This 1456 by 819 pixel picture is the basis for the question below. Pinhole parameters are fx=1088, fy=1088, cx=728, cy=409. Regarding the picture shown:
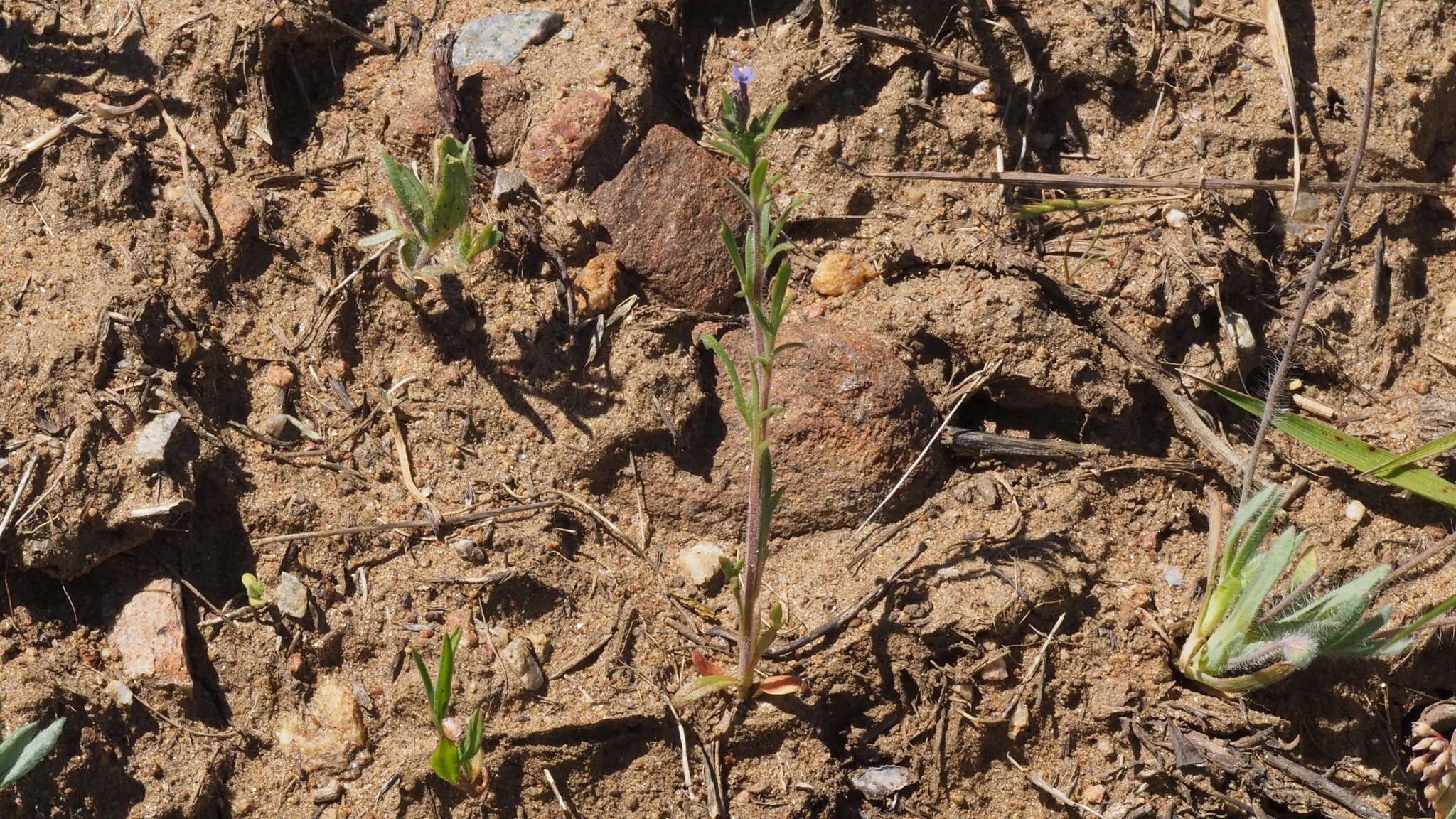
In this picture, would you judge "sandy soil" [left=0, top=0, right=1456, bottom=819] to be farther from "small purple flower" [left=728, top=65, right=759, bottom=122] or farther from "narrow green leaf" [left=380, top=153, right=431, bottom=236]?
"small purple flower" [left=728, top=65, right=759, bottom=122]

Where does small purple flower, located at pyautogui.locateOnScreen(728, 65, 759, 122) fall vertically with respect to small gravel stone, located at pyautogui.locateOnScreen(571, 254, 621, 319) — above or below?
above

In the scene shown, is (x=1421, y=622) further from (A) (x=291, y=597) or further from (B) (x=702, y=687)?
(A) (x=291, y=597)

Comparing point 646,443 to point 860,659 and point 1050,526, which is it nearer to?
point 860,659

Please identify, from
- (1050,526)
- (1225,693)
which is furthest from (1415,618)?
(1050,526)

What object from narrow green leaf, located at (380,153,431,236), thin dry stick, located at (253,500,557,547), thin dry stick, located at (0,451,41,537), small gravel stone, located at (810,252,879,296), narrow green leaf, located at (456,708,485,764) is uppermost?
narrow green leaf, located at (380,153,431,236)

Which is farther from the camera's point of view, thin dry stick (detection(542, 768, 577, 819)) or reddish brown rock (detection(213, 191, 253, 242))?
reddish brown rock (detection(213, 191, 253, 242))

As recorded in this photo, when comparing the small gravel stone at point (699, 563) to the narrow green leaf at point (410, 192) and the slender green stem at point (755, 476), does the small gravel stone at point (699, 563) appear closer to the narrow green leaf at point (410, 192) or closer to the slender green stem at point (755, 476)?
the slender green stem at point (755, 476)

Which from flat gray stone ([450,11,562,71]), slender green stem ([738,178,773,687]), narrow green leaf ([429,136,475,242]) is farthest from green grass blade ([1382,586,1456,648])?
flat gray stone ([450,11,562,71])
